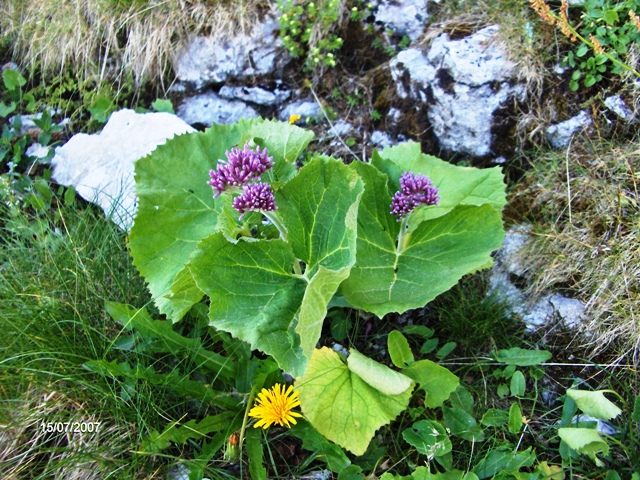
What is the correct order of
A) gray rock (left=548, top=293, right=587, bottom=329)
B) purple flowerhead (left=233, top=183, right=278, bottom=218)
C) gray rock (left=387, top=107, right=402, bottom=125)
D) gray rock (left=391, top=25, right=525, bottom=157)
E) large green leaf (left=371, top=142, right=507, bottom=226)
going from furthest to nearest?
gray rock (left=387, top=107, right=402, bottom=125) → gray rock (left=391, top=25, right=525, bottom=157) → gray rock (left=548, top=293, right=587, bottom=329) → large green leaf (left=371, top=142, right=507, bottom=226) → purple flowerhead (left=233, top=183, right=278, bottom=218)

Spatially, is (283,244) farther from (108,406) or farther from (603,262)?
(603,262)

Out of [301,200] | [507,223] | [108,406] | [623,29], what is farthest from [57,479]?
[623,29]

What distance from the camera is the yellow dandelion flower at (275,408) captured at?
2.28 meters

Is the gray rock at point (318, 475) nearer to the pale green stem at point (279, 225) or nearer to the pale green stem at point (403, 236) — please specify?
the pale green stem at point (279, 225)

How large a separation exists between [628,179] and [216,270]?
2.02 m

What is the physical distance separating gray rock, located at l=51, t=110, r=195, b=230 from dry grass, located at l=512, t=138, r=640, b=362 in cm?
207

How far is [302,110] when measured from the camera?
12.2 ft

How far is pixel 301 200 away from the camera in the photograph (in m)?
2.26

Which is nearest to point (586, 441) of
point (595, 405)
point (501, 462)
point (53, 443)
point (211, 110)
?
point (595, 405)

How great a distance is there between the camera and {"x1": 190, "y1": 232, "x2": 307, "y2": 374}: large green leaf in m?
2.08

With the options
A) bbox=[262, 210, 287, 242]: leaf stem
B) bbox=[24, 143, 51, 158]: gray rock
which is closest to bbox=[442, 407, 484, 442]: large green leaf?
bbox=[262, 210, 287, 242]: leaf stem

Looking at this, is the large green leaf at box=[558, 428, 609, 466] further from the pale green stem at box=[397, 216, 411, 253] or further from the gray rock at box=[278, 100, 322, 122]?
the gray rock at box=[278, 100, 322, 122]

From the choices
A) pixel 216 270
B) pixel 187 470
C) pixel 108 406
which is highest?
pixel 216 270
